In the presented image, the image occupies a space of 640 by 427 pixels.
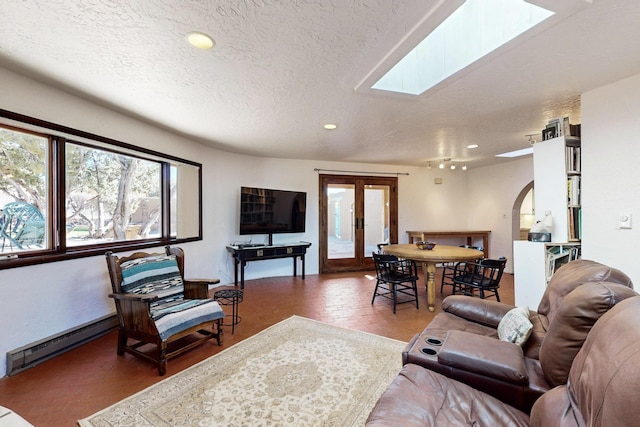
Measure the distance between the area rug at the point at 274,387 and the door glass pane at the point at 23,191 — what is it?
1643 mm

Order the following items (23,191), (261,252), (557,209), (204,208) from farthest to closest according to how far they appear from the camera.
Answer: (261,252) < (204,208) < (557,209) < (23,191)

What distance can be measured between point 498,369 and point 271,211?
4.36 m

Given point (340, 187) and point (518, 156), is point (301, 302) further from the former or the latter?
point (518, 156)

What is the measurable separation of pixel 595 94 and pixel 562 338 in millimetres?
2504

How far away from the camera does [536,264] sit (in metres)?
2.86

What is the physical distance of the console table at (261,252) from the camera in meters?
4.64

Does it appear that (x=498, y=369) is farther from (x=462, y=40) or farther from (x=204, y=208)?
(x=204, y=208)

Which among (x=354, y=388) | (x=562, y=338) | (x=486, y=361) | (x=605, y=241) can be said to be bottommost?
(x=354, y=388)

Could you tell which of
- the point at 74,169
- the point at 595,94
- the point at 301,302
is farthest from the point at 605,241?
the point at 74,169

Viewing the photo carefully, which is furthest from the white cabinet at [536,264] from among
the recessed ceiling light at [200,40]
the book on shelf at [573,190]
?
the recessed ceiling light at [200,40]

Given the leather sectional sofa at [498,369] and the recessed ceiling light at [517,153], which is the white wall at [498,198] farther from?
the leather sectional sofa at [498,369]

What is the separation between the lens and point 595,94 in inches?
97.4

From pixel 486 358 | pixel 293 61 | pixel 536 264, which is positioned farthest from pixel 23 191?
pixel 536 264

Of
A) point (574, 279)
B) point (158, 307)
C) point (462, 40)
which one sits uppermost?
point (462, 40)
